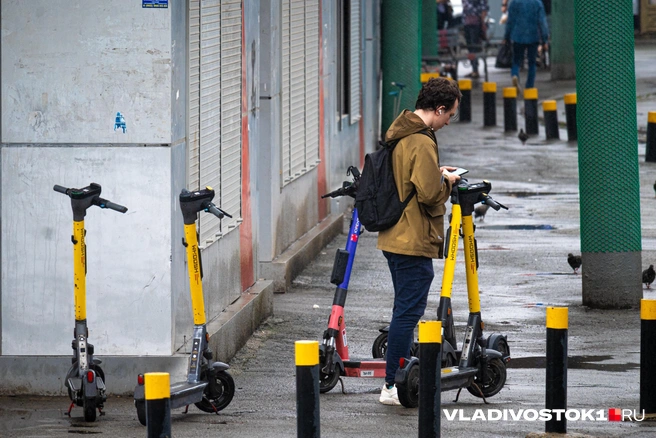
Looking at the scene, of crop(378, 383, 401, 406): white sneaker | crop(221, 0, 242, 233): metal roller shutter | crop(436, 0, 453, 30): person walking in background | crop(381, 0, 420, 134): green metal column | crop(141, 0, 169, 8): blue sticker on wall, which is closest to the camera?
crop(141, 0, 169, 8): blue sticker on wall

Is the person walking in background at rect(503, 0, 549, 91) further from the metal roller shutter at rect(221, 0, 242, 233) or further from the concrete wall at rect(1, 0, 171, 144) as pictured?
the concrete wall at rect(1, 0, 171, 144)

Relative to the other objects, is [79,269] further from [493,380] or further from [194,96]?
[493,380]

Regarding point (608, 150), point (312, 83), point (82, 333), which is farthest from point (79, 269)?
point (312, 83)

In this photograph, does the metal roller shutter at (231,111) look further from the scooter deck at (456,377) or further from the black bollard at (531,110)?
the black bollard at (531,110)

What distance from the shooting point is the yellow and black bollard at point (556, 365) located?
6402 millimetres

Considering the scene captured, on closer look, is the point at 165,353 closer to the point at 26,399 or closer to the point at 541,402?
the point at 26,399

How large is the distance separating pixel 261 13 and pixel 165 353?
4.03 meters

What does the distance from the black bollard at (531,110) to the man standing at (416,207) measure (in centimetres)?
1605

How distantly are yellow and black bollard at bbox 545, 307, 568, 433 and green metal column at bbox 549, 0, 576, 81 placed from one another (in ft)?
81.8

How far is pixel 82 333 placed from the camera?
6.80m

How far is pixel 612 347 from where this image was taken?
9125 millimetres

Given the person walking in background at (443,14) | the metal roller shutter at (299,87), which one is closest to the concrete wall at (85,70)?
the metal roller shutter at (299,87)

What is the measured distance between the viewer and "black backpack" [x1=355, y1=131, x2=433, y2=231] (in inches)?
275

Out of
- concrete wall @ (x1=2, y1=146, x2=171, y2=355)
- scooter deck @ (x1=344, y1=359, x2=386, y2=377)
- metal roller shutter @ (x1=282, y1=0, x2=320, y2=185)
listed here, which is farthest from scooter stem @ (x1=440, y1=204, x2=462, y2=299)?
metal roller shutter @ (x1=282, y1=0, x2=320, y2=185)
